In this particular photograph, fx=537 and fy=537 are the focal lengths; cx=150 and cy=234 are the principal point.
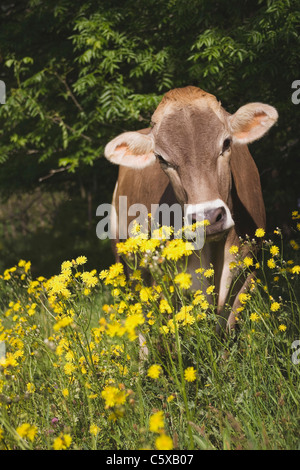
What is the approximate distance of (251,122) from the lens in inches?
144

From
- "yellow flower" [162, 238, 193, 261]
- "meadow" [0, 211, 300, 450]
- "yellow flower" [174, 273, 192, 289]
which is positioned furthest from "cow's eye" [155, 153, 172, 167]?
"yellow flower" [174, 273, 192, 289]

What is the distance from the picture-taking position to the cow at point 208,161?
3203 millimetres

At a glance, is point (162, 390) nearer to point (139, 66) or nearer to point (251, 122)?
point (251, 122)

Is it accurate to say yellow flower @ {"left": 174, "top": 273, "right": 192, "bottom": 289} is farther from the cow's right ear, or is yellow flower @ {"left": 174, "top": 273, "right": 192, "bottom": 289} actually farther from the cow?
the cow's right ear

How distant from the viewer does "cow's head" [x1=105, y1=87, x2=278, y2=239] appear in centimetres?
315

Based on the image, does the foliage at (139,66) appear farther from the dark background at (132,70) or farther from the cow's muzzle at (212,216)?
the cow's muzzle at (212,216)

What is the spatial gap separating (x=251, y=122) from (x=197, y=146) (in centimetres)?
58

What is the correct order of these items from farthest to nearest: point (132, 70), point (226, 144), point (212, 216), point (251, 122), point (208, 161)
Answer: point (132, 70)
point (251, 122)
point (226, 144)
point (208, 161)
point (212, 216)

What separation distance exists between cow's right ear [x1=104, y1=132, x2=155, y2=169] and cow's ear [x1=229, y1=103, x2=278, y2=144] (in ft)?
1.92

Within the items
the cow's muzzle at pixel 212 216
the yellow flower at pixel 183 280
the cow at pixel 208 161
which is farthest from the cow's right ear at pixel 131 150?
the yellow flower at pixel 183 280

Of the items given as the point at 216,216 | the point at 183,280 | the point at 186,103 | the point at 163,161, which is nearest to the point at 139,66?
the point at 186,103

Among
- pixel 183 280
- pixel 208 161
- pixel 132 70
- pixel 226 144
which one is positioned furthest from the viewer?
pixel 132 70

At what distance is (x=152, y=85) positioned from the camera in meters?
7.22
